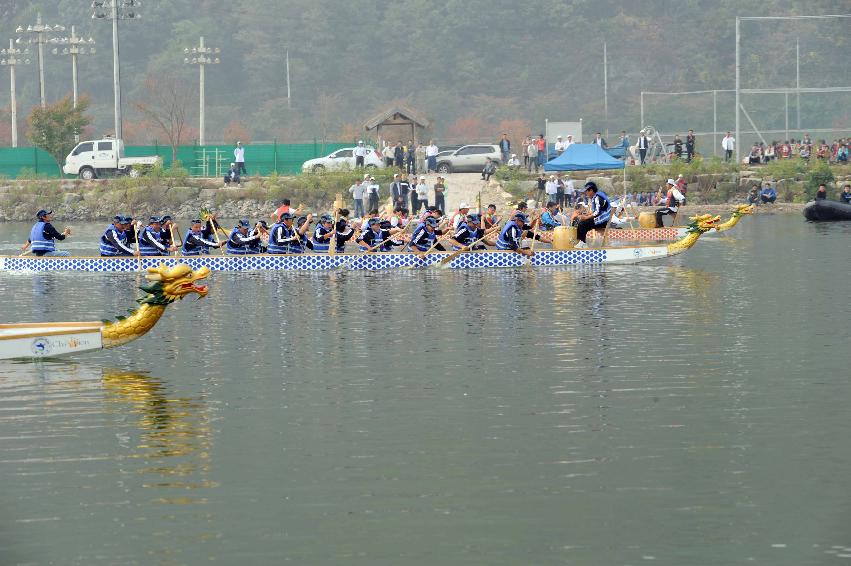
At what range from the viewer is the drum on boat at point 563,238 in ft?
134

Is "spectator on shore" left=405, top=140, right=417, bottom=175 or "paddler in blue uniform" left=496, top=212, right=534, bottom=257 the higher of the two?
"spectator on shore" left=405, top=140, right=417, bottom=175

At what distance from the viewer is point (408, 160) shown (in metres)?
71.8

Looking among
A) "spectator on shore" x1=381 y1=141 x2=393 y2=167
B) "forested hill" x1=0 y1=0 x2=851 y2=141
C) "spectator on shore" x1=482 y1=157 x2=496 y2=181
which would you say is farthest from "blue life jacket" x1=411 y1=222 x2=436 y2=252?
"forested hill" x1=0 y1=0 x2=851 y2=141

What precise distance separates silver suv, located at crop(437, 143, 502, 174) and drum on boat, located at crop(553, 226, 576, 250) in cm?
3304

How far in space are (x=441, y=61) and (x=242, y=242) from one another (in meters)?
80.1

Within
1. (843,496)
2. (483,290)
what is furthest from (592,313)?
(843,496)

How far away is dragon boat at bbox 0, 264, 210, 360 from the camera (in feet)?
77.2

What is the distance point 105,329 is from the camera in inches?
941

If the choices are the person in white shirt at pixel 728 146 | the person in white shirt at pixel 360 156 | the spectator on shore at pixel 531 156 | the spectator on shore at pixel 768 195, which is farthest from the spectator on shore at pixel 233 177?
the spectator on shore at pixel 768 195

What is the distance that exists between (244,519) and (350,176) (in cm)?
5650

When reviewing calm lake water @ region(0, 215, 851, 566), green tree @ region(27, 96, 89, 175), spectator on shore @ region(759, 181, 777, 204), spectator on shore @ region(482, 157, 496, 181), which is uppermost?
green tree @ region(27, 96, 89, 175)

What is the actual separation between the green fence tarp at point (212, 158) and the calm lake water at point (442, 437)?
153 ft

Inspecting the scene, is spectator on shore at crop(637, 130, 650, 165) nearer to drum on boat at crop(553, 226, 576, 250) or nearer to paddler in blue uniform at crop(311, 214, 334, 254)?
drum on boat at crop(553, 226, 576, 250)

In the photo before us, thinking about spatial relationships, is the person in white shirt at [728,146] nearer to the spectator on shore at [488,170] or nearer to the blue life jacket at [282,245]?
the spectator on shore at [488,170]
